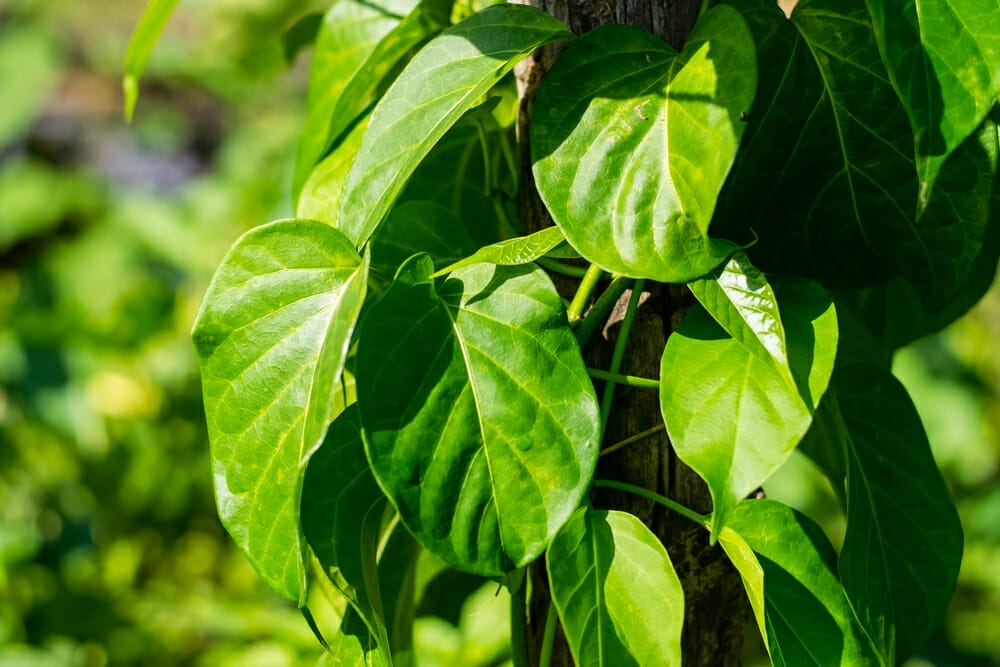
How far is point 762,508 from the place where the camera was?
20.8 inches

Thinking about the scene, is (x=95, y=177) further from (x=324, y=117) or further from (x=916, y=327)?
(x=916, y=327)

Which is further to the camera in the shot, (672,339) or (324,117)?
(324,117)

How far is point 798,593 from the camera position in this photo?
0.52 meters

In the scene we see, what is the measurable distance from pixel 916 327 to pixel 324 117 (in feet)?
1.43

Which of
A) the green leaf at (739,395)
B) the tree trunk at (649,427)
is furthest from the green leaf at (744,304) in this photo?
the tree trunk at (649,427)

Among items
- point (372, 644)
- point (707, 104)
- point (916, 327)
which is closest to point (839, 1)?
point (707, 104)

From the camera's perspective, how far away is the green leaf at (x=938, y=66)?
39 cm

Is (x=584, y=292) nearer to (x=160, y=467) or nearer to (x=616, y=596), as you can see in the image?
(x=616, y=596)

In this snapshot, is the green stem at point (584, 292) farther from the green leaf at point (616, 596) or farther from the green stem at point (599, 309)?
Answer: the green leaf at point (616, 596)

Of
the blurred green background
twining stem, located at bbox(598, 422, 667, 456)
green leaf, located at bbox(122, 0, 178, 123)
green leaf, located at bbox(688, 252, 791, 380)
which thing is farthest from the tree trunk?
the blurred green background

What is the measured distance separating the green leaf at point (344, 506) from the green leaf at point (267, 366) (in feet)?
0.13

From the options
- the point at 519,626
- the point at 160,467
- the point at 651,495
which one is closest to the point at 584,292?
the point at 651,495

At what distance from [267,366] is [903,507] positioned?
0.38m

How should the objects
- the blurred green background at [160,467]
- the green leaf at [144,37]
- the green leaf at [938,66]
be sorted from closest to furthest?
1. the green leaf at [938,66]
2. the green leaf at [144,37]
3. the blurred green background at [160,467]
